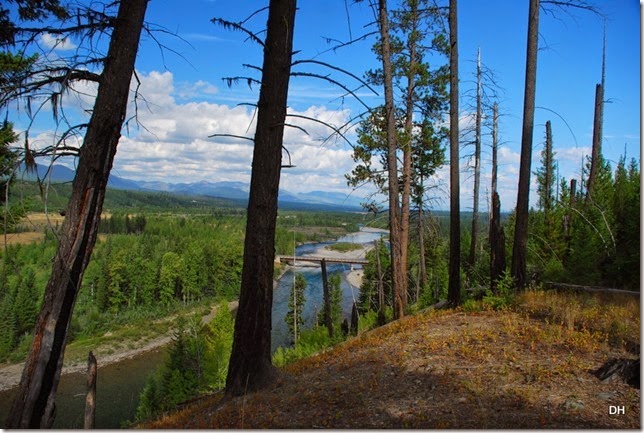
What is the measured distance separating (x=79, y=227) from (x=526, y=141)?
30.8ft

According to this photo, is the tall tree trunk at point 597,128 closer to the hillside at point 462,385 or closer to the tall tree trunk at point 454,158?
the tall tree trunk at point 454,158

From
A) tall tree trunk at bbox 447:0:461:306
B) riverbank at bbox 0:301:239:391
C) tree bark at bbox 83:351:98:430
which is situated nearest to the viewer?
tree bark at bbox 83:351:98:430

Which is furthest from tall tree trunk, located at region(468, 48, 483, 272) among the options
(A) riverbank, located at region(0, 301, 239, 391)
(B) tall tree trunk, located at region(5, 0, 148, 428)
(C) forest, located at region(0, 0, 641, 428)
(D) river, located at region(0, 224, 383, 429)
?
(A) riverbank, located at region(0, 301, 239, 391)

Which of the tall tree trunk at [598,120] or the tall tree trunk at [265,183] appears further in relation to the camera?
the tall tree trunk at [598,120]

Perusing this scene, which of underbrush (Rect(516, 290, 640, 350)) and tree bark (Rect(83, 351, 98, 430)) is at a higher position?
underbrush (Rect(516, 290, 640, 350))

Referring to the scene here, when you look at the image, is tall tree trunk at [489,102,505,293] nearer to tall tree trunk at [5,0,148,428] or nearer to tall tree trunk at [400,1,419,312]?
tall tree trunk at [400,1,419,312]

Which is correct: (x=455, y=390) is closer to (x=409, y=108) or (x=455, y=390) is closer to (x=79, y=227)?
(x=79, y=227)

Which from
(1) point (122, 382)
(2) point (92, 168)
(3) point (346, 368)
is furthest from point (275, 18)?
(1) point (122, 382)

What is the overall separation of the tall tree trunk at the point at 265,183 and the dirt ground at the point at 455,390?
92cm

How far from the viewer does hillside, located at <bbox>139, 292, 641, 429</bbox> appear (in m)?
4.17

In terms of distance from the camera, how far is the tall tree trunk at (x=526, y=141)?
9.79m

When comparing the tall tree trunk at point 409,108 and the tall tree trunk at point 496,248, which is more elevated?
the tall tree trunk at point 409,108

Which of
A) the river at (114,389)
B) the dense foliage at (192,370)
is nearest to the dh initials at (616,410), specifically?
the river at (114,389)

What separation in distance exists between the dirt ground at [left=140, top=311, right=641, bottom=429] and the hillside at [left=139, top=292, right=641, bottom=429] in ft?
0.04
